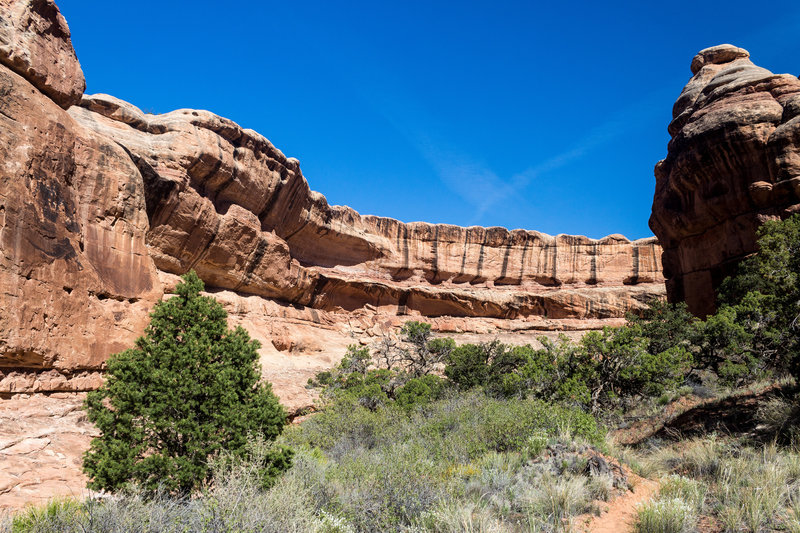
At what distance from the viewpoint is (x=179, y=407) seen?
6367 mm

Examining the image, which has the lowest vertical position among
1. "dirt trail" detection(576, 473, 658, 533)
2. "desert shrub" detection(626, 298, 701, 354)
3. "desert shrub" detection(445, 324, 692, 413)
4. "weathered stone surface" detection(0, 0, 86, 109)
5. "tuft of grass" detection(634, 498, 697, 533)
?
"dirt trail" detection(576, 473, 658, 533)

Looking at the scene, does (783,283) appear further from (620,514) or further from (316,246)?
(316,246)

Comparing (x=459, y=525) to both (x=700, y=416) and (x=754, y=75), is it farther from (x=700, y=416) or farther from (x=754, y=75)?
(x=754, y=75)

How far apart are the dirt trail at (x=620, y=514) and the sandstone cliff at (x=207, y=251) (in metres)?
13.2

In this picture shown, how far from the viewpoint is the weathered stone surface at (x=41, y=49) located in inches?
496

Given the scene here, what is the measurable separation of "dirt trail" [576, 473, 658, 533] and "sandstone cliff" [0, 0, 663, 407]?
13.2 m

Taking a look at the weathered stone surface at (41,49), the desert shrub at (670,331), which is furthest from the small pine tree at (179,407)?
the desert shrub at (670,331)

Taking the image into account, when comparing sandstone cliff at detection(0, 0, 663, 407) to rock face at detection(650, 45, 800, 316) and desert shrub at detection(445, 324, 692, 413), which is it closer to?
desert shrub at detection(445, 324, 692, 413)

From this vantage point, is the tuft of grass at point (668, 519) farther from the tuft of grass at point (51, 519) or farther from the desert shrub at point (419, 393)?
the desert shrub at point (419, 393)

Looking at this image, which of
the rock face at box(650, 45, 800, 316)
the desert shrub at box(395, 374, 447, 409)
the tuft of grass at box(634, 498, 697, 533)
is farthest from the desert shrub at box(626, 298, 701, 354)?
the tuft of grass at box(634, 498, 697, 533)

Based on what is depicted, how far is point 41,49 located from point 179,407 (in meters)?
13.8

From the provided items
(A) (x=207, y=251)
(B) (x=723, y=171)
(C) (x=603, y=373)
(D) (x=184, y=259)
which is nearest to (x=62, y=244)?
(D) (x=184, y=259)

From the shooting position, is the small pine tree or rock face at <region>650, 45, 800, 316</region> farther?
rock face at <region>650, 45, 800, 316</region>

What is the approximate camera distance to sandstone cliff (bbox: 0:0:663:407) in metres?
12.0
